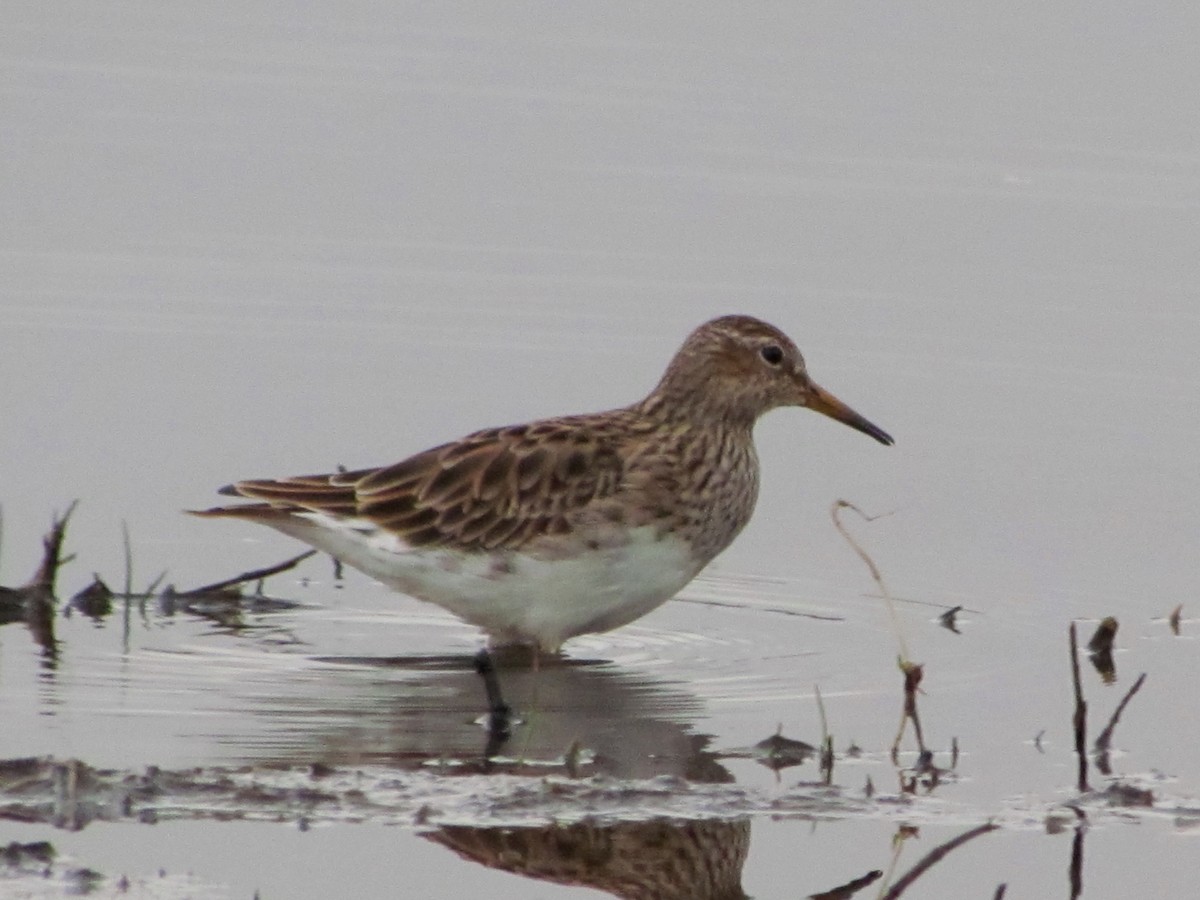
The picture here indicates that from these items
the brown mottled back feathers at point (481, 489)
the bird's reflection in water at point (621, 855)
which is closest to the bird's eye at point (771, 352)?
the brown mottled back feathers at point (481, 489)

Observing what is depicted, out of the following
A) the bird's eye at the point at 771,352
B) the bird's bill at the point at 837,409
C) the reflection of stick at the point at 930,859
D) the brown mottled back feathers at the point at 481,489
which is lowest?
the reflection of stick at the point at 930,859

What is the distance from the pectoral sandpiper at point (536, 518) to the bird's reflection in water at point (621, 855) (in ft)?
7.28

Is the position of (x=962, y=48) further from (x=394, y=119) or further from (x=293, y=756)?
(x=293, y=756)

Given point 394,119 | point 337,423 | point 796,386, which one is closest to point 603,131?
point 394,119

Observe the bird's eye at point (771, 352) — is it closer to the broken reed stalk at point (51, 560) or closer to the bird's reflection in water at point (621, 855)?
the broken reed stalk at point (51, 560)

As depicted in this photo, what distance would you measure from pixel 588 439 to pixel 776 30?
27.5ft

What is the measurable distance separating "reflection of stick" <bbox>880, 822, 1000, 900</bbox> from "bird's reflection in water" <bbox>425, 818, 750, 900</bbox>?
0.40 metres

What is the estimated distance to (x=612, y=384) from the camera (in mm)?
12734

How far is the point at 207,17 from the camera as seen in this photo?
1794 cm

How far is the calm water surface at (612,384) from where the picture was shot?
755cm

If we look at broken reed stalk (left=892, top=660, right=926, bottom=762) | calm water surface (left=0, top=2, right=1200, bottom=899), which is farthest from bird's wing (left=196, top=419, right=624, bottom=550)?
broken reed stalk (left=892, top=660, right=926, bottom=762)

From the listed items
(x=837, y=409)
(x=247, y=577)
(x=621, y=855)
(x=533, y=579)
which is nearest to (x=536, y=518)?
(x=533, y=579)

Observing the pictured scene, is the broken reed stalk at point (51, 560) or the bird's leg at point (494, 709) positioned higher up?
the broken reed stalk at point (51, 560)

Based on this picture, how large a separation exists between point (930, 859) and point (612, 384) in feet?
18.6
